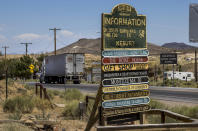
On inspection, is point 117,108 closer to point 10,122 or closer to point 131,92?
point 131,92

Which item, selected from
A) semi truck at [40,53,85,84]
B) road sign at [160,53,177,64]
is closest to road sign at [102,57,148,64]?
road sign at [160,53,177,64]

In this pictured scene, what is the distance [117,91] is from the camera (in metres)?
7.41

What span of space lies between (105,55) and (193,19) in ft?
9.32

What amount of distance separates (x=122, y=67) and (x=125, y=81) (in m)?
0.32

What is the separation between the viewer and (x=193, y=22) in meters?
8.58

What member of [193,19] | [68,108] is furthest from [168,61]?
[193,19]

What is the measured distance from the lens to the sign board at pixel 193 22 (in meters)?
8.29

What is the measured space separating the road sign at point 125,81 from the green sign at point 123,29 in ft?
2.25

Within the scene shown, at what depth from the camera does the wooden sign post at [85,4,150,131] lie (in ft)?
23.7

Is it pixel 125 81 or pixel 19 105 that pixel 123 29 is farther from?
pixel 19 105

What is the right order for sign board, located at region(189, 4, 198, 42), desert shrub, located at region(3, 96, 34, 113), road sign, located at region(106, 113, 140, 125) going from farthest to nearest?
desert shrub, located at region(3, 96, 34, 113), sign board, located at region(189, 4, 198, 42), road sign, located at region(106, 113, 140, 125)

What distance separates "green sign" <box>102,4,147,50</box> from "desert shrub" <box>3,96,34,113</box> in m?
8.81

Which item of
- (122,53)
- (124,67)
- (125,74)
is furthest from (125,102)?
(122,53)

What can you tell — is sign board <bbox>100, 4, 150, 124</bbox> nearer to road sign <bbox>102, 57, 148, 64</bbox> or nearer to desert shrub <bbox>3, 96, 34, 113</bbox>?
road sign <bbox>102, 57, 148, 64</bbox>
